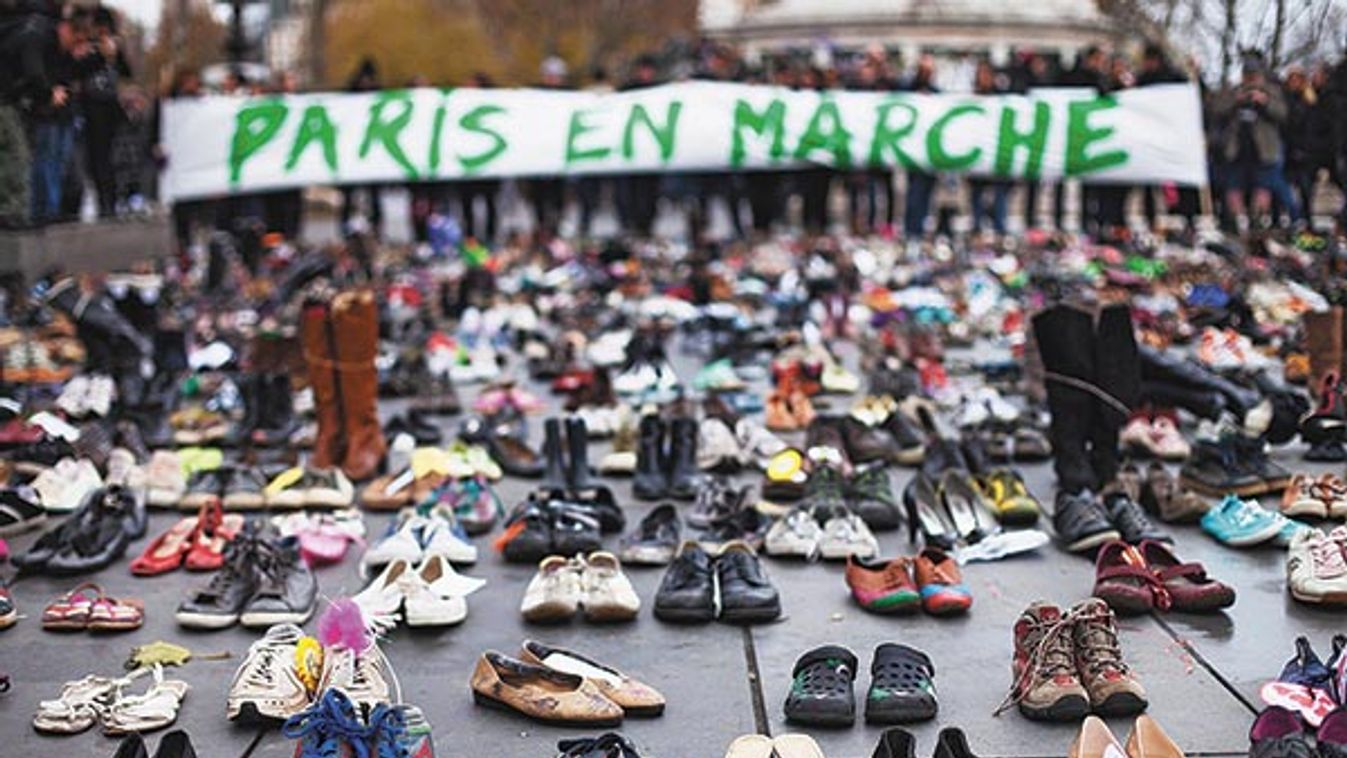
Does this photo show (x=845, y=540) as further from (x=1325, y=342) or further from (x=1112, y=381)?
(x=1325, y=342)

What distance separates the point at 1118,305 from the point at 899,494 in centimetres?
125

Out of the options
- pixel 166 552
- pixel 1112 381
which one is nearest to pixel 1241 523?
pixel 1112 381

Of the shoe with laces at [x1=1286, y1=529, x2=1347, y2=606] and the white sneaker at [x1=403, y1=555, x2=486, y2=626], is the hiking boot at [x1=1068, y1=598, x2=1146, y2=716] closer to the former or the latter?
the shoe with laces at [x1=1286, y1=529, x2=1347, y2=606]

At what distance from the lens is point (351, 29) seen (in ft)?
180

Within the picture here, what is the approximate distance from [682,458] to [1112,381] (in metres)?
1.91

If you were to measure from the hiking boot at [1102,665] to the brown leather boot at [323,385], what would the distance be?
159 inches

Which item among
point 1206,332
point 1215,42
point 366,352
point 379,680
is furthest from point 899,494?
point 1215,42

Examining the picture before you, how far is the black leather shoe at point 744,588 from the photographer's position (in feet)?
17.1

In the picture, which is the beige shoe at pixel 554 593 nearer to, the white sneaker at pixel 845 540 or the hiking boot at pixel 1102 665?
the white sneaker at pixel 845 540

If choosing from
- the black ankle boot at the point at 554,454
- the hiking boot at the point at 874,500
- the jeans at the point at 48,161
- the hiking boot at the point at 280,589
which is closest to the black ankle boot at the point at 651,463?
the black ankle boot at the point at 554,454

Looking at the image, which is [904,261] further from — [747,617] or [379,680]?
[379,680]

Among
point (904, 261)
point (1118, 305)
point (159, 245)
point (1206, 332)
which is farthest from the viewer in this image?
point (904, 261)

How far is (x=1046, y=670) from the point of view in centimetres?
438

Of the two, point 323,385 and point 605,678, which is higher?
point 323,385
